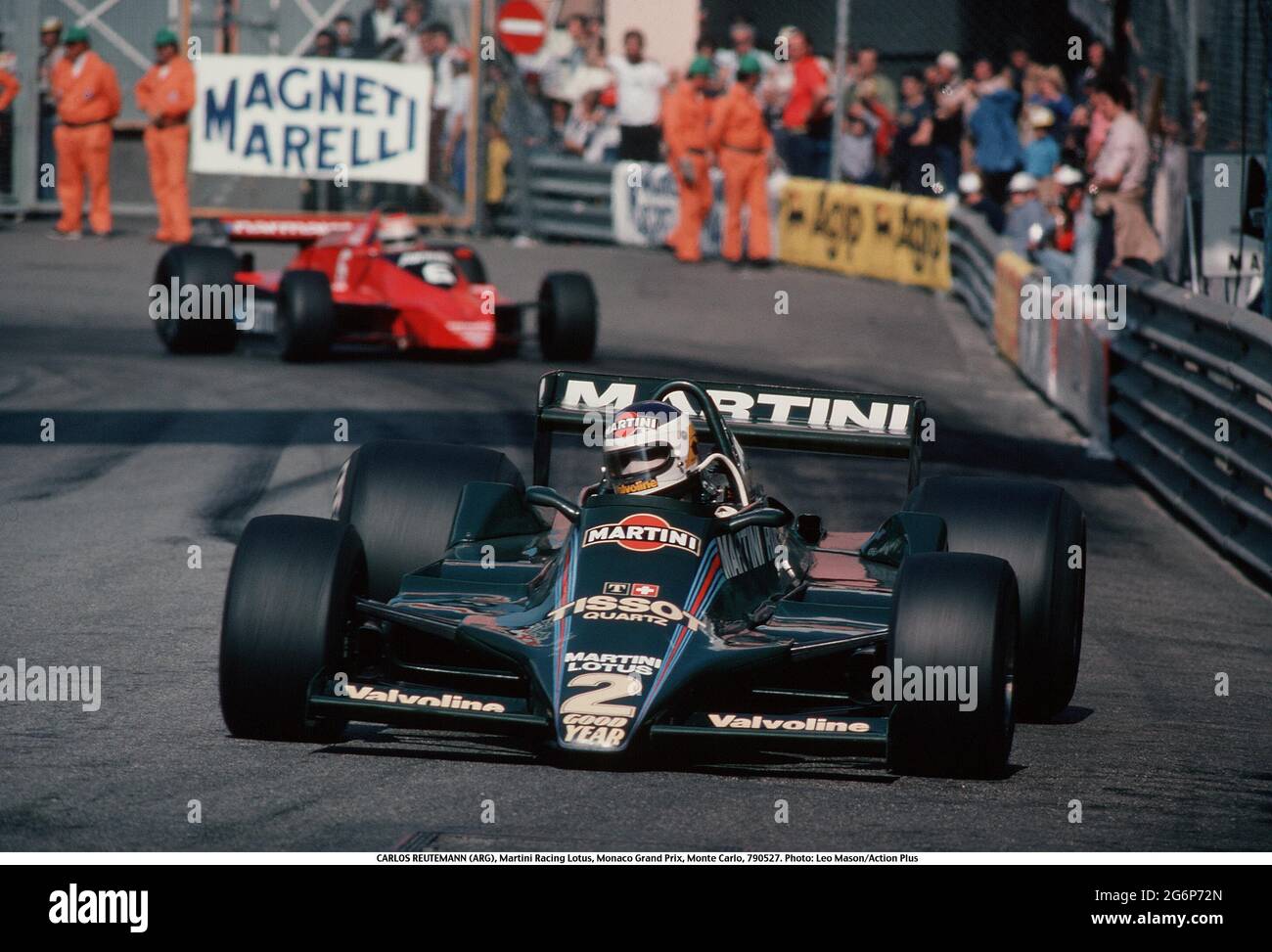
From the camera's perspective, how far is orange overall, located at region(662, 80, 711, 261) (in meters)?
25.1

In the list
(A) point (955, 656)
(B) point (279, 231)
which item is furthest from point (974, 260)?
(A) point (955, 656)

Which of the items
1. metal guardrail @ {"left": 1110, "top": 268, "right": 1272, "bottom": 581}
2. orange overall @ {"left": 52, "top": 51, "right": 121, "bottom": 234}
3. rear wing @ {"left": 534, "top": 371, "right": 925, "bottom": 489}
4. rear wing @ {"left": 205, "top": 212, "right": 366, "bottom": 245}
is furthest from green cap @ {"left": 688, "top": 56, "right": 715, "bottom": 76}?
rear wing @ {"left": 534, "top": 371, "right": 925, "bottom": 489}

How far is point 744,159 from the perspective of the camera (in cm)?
2486

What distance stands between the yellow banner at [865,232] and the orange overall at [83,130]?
7.76 metres

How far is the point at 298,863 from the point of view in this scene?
5344 mm

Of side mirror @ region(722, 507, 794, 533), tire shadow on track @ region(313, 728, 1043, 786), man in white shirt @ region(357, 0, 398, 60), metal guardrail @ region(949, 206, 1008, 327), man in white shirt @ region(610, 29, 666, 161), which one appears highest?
man in white shirt @ region(357, 0, 398, 60)

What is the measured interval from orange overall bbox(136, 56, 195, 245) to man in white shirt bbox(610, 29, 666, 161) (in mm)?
5264

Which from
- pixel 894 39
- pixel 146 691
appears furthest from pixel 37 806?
pixel 894 39

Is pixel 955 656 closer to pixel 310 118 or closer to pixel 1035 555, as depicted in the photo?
pixel 1035 555

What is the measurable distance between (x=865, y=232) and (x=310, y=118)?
Result: 679 centimetres

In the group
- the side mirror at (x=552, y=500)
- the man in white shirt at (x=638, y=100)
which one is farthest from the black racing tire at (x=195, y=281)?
the man in white shirt at (x=638, y=100)

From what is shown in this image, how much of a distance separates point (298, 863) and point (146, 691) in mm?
2458

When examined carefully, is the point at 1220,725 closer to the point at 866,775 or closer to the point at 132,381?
the point at 866,775

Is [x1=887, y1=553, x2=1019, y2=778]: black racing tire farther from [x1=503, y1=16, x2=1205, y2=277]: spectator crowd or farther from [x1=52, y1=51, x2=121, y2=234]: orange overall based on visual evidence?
[x1=52, y1=51, x2=121, y2=234]: orange overall
